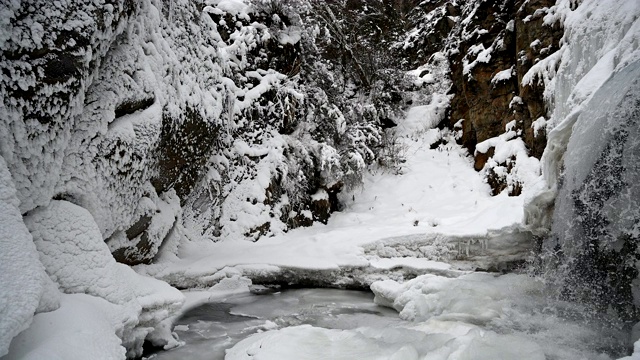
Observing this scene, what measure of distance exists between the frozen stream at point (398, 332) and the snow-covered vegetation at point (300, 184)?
33 mm

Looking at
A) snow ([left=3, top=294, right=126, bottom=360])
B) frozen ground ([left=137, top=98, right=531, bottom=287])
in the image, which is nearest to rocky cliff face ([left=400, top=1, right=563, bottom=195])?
frozen ground ([left=137, top=98, right=531, bottom=287])

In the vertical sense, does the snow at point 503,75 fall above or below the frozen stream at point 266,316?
above

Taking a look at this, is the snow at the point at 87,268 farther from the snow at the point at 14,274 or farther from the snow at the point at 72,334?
the snow at the point at 14,274

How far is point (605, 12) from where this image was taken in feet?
14.6

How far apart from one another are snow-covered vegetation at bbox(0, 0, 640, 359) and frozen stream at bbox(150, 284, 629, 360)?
1.3 inches

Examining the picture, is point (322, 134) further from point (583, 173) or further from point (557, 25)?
point (583, 173)

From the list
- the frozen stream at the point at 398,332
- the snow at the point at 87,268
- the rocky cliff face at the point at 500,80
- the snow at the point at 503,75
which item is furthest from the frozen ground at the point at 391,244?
the snow at the point at 503,75

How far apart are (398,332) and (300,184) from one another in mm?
A: 5279

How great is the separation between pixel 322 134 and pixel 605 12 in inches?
250

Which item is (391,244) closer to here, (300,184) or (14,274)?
(300,184)

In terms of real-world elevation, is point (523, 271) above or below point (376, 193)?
below

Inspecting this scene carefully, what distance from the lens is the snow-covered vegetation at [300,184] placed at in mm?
3098

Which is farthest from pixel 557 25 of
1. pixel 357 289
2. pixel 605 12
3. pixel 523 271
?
pixel 357 289

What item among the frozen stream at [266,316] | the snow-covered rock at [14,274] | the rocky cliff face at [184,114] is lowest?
the frozen stream at [266,316]
